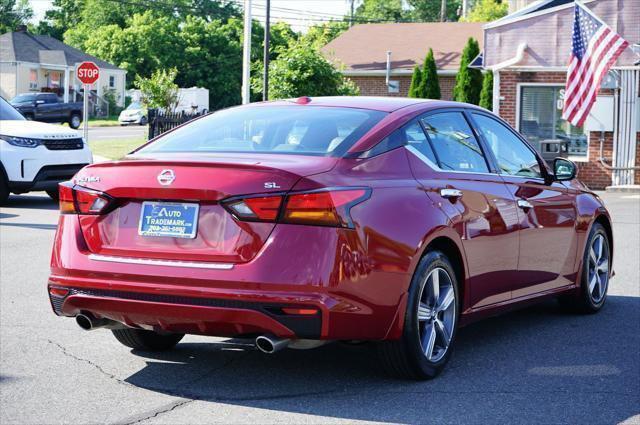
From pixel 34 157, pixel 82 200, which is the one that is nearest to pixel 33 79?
pixel 34 157

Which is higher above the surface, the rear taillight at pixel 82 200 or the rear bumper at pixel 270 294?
the rear taillight at pixel 82 200

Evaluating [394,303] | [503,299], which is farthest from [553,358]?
[394,303]

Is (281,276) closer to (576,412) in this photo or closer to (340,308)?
(340,308)

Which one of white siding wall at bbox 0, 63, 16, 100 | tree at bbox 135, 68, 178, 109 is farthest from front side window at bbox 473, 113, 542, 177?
white siding wall at bbox 0, 63, 16, 100

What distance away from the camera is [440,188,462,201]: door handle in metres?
6.18

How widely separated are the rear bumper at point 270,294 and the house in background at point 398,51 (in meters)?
39.5

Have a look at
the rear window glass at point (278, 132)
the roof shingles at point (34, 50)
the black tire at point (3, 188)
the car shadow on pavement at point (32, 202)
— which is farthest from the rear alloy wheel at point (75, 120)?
the rear window glass at point (278, 132)

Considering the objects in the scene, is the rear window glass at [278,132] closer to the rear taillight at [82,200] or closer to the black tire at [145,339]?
the rear taillight at [82,200]

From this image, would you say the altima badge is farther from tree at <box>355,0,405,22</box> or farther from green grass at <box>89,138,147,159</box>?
tree at <box>355,0,405,22</box>

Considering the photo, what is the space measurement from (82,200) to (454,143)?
2.32 metres

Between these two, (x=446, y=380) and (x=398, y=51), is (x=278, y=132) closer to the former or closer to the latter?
(x=446, y=380)

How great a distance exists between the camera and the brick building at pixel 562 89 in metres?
25.9

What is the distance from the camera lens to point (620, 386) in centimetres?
602

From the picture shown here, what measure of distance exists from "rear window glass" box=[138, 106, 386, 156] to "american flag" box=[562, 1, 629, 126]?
18103mm
